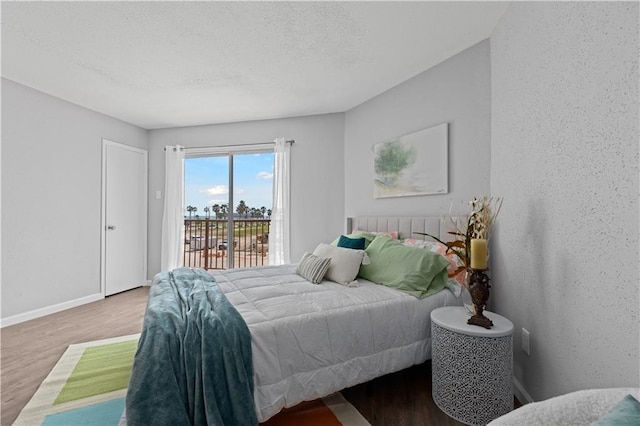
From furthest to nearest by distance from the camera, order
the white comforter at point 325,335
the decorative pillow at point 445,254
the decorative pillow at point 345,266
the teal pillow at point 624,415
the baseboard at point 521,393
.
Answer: the decorative pillow at point 345,266
the decorative pillow at point 445,254
the baseboard at point 521,393
the white comforter at point 325,335
the teal pillow at point 624,415

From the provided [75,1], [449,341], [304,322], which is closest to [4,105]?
[75,1]

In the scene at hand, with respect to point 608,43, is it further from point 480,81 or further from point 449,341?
point 449,341

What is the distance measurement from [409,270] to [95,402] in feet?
7.32

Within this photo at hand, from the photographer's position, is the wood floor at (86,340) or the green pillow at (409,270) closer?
the wood floor at (86,340)

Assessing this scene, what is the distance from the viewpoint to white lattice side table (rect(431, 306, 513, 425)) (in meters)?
1.64

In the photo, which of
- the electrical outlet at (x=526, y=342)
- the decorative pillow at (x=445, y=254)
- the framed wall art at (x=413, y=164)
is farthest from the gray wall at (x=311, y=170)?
the electrical outlet at (x=526, y=342)

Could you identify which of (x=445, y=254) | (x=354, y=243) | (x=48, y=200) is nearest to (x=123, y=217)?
(x=48, y=200)

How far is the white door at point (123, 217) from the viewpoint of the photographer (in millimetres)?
4316

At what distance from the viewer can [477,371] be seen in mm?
1651

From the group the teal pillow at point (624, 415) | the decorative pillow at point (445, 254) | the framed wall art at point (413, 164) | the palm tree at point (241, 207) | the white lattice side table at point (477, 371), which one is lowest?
the white lattice side table at point (477, 371)

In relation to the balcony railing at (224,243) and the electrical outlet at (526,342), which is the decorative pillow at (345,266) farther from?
the balcony railing at (224,243)

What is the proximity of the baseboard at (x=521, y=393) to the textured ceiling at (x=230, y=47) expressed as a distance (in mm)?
2538

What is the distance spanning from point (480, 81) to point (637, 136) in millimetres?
1668

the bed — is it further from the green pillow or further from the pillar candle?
the pillar candle
